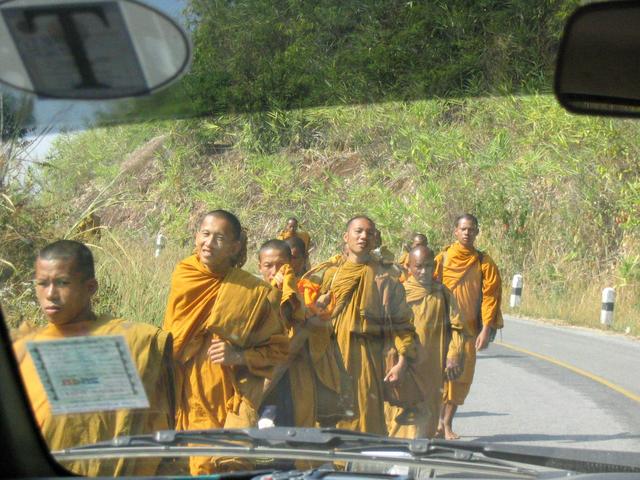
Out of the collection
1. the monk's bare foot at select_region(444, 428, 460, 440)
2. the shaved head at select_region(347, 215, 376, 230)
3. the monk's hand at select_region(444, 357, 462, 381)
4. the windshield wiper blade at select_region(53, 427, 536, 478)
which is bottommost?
the monk's bare foot at select_region(444, 428, 460, 440)

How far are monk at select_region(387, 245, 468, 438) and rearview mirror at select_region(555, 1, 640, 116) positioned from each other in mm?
2664

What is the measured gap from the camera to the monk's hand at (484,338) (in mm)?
7246

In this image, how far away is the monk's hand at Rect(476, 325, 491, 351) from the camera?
23.8 feet

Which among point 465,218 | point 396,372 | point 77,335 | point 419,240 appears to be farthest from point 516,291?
point 77,335

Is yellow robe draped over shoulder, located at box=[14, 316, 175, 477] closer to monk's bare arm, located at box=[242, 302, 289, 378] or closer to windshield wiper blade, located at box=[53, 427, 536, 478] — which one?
windshield wiper blade, located at box=[53, 427, 536, 478]

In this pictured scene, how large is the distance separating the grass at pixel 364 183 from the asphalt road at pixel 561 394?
1.36ft

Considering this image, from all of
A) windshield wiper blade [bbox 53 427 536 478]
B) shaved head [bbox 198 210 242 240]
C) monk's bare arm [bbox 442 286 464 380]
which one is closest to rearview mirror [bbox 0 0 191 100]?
windshield wiper blade [bbox 53 427 536 478]

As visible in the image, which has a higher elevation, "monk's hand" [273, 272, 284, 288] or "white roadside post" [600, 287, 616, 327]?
"monk's hand" [273, 272, 284, 288]

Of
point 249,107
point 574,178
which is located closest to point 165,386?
point 249,107

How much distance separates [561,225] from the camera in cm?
514

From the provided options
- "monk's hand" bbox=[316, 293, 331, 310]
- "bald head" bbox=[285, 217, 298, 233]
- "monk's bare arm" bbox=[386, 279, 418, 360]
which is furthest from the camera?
"monk's bare arm" bbox=[386, 279, 418, 360]

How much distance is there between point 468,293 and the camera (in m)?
7.12

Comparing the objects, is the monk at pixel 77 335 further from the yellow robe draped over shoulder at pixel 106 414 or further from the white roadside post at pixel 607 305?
the white roadside post at pixel 607 305

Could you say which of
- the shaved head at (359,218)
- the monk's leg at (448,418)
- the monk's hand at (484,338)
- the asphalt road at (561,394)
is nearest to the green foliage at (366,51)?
the shaved head at (359,218)
